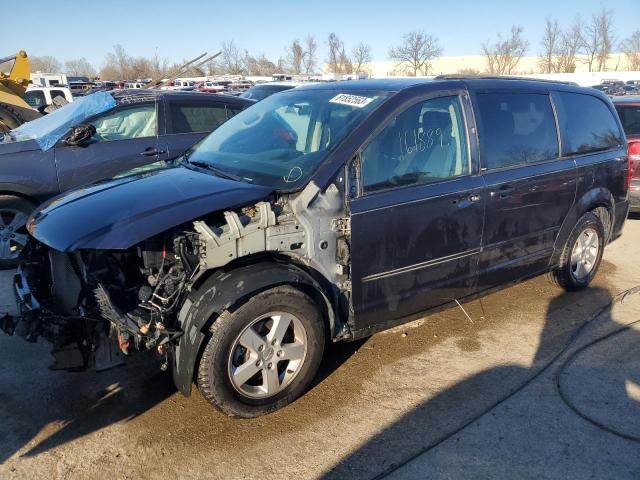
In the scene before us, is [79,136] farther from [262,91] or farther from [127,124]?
[262,91]

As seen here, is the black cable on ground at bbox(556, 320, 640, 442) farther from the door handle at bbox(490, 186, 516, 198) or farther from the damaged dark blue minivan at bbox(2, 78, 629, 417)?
the door handle at bbox(490, 186, 516, 198)

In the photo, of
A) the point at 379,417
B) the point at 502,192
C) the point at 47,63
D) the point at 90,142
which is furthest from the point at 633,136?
the point at 47,63

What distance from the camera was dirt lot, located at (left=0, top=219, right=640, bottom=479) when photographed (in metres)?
2.72

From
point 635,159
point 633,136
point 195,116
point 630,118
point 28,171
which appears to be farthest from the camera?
point 630,118

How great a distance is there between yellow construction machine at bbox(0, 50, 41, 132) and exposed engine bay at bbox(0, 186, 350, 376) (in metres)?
8.57

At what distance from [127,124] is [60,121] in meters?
0.71

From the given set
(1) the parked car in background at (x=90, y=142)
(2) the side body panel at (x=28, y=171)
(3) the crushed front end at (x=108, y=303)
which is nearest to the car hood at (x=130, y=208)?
(3) the crushed front end at (x=108, y=303)

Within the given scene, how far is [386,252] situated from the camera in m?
3.33

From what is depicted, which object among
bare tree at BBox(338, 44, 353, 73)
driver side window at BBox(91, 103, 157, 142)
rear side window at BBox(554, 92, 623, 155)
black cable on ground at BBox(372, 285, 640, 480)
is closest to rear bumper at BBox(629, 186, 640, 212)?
rear side window at BBox(554, 92, 623, 155)

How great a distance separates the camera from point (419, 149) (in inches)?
137

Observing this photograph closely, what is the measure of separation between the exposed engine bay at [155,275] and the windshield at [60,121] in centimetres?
298

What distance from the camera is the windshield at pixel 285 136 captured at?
3.26 m

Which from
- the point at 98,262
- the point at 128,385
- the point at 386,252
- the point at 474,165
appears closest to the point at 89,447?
the point at 128,385

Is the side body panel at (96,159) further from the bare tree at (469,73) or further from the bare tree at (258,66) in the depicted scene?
the bare tree at (258,66)
